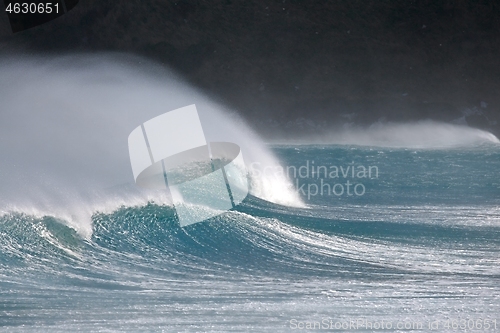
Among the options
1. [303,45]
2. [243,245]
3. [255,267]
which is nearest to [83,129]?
[243,245]

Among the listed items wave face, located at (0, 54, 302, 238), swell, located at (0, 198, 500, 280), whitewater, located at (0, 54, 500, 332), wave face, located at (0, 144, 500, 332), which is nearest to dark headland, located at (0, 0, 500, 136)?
wave face, located at (0, 54, 302, 238)

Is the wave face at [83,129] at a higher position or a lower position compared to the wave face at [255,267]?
higher

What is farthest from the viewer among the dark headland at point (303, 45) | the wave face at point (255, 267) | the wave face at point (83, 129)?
the dark headland at point (303, 45)

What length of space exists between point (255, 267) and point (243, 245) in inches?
26.1

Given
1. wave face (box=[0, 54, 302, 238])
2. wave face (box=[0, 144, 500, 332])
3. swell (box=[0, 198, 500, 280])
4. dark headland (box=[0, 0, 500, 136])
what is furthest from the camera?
dark headland (box=[0, 0, 500, 136])

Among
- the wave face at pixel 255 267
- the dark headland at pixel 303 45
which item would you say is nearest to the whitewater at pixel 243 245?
the wave face at pixel 255 267

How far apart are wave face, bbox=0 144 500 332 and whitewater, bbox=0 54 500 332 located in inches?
0.7

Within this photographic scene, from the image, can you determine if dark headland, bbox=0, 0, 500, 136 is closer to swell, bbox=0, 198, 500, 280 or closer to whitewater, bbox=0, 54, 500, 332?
whitewater, bbox=0, 54, 500, 332

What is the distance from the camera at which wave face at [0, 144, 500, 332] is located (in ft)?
15.4

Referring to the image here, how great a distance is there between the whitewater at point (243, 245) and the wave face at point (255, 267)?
17mm

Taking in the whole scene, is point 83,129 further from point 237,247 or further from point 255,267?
point 255,267

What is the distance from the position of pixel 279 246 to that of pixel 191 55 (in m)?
13.7

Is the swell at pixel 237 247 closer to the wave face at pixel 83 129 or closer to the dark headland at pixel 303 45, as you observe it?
the wave face at pixel 83 129

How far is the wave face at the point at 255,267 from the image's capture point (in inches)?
185
